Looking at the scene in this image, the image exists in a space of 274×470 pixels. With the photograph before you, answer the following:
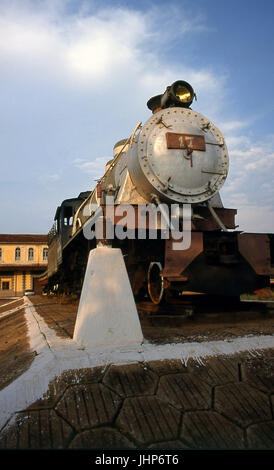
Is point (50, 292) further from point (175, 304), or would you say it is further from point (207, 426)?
point (207, 426)

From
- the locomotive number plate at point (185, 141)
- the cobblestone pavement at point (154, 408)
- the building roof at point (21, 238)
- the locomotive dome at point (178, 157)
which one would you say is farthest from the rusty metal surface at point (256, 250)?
the building roof at point (21, 238)

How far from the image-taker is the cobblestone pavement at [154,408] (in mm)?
1689

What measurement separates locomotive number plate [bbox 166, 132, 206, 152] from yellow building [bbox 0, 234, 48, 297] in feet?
110

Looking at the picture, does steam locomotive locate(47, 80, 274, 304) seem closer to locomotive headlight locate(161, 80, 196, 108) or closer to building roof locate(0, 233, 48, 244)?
locomotive headlight locate(161, 80, 196, 108)

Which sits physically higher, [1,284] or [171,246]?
[171,246]

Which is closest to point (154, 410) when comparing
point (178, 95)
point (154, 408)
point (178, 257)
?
point (154, 408)

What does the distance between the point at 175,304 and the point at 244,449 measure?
8.87ft

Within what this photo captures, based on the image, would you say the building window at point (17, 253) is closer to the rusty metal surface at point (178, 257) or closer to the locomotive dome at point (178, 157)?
the locomotive dome at point (178, 157)

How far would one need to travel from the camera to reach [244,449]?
169 centimetres

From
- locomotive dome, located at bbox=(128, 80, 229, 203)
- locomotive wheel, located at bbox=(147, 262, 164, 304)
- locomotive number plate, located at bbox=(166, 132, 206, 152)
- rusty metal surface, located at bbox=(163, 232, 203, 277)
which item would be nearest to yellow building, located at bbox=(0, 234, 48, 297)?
locomotive wheel, located at bbox=(147, 262, 164, 304)

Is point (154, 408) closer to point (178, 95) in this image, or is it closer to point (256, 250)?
point (256, 250)

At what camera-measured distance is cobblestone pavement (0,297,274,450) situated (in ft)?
5.54

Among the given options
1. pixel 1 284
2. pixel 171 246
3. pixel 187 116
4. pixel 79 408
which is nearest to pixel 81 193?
pixel 187 116

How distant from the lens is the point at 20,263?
123ft
